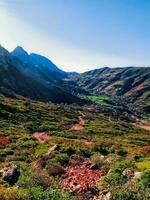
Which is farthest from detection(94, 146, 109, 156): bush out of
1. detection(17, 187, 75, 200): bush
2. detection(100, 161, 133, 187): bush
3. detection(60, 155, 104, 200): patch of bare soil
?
detection(17, 187, 75, 200): bush

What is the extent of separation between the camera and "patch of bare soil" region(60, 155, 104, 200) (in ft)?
65.2

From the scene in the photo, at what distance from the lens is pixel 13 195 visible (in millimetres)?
16188

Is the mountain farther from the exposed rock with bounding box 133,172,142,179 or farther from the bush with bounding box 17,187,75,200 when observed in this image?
the bush with bounding box 17,187,75,200

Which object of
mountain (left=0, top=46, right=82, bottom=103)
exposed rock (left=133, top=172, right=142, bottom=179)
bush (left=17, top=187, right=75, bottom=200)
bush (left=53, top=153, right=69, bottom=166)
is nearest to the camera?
bush (left=17, top=187, right=75, bottom=200)

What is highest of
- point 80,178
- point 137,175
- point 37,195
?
point 137,175

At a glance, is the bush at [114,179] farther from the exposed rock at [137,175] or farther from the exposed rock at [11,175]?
the exposed rock at [11,175]

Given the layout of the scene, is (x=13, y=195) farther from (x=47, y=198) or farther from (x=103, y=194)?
(x=103, y=194)

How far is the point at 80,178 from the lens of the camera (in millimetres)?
22484

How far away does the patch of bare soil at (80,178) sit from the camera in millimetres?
19880

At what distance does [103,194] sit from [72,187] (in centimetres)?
212

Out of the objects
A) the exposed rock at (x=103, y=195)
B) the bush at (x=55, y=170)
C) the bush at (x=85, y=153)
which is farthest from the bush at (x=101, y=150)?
the exposed rock at (x=103, y=195)

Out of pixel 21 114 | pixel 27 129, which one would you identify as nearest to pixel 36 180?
pixel 27 129

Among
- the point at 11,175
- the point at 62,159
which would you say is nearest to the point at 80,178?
the point at 11,175

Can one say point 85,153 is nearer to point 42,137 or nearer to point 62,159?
point 62,159
